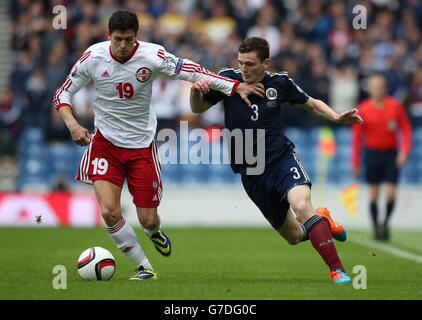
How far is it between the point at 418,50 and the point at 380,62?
162 cm

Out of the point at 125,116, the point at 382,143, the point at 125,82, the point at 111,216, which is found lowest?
the point at 111,216

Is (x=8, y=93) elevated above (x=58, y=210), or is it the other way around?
(x=8, y=93)

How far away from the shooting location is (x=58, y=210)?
19.0 m

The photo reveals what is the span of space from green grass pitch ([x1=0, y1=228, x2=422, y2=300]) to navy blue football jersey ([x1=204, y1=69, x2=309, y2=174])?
4.36 ft

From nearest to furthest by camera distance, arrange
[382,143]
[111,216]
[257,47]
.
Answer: [111,216], [257,47], [382,143]

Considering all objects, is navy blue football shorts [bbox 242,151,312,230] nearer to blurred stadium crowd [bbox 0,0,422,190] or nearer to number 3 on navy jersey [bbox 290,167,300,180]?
number 3 on navy jersey [bbox 290,167,300,180]

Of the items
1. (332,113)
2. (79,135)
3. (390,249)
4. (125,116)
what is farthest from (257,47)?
(390,249)

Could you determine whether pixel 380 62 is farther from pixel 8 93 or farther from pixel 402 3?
pixel 8 93

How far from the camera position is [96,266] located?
9320 millimetres

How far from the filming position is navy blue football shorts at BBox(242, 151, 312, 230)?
30.7 ft

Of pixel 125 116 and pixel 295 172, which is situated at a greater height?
pixel 125 116

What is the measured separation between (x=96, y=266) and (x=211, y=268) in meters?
2.02

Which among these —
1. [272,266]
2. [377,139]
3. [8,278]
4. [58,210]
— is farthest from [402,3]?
[8,278]

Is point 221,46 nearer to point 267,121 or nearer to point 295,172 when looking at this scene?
point 267,121
